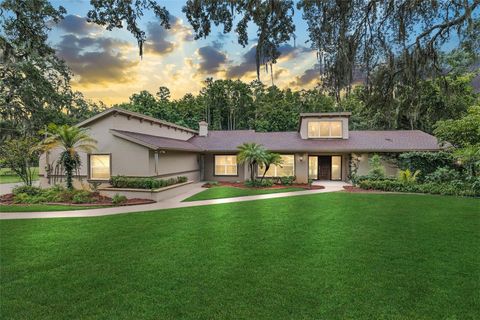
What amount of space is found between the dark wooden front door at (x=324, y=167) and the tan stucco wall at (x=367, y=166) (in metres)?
2.40

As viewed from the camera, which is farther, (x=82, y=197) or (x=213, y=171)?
(x=213, y=171)

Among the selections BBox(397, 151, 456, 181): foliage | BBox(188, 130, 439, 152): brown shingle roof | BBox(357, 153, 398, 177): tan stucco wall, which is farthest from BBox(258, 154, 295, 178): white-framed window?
BBox(397, 151, 456, 181): foliage

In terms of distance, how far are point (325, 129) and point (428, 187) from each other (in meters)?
8.42

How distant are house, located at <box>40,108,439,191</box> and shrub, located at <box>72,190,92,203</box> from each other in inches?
74.5

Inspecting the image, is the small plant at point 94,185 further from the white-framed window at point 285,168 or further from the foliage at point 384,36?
the foliage at point 384,36

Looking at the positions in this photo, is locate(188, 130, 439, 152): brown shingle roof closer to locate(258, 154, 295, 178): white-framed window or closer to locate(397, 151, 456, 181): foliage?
locate(258, 154, 295, 178): white-framed window

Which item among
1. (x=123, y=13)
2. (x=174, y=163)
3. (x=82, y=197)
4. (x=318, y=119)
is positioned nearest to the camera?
(x=123, y=13)

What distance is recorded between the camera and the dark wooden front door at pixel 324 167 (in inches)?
802

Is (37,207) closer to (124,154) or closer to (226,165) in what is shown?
(124,154)

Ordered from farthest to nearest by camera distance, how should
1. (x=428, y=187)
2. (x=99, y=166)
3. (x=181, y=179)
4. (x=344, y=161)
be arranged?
(x=344, y=161), (x=181, y=179), (x=99, y=166), (x=428, y=187)

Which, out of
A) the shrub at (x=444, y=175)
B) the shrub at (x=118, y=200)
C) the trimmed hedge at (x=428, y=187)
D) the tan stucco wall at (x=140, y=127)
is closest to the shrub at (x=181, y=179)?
the tan stucco wall at (x=140, y=127)

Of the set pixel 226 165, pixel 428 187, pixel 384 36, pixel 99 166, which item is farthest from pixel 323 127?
pixel 99 166

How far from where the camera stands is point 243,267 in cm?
465

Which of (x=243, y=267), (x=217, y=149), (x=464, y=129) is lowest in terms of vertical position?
(x=243, y=267)
